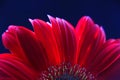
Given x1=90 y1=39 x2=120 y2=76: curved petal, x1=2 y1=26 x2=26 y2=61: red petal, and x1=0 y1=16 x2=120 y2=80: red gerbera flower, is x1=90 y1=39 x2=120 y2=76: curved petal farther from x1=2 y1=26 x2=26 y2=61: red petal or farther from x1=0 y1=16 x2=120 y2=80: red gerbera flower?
x1=2 y1=26 x2=26 y2=61: red petal

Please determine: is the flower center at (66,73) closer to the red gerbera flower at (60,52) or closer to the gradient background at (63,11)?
the red gerbera flower at (60,52)

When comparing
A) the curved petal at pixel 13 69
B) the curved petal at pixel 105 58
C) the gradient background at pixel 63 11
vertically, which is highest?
the gradient background at pixel 63 11

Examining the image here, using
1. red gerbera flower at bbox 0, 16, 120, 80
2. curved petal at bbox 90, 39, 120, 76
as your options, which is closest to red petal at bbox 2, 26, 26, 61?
red gerbera flower at bbox 0, 16, 120, 80

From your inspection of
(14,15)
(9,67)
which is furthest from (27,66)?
(14,15)

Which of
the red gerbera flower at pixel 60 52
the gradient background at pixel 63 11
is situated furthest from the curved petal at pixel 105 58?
the gradient background at pixel 63 11

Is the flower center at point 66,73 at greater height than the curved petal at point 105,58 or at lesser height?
lesser

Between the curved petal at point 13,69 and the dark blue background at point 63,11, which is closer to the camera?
the curved petal at point 13,69

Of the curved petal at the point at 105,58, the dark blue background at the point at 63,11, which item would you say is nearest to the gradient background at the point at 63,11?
the dark blue background at the point at 63,11
